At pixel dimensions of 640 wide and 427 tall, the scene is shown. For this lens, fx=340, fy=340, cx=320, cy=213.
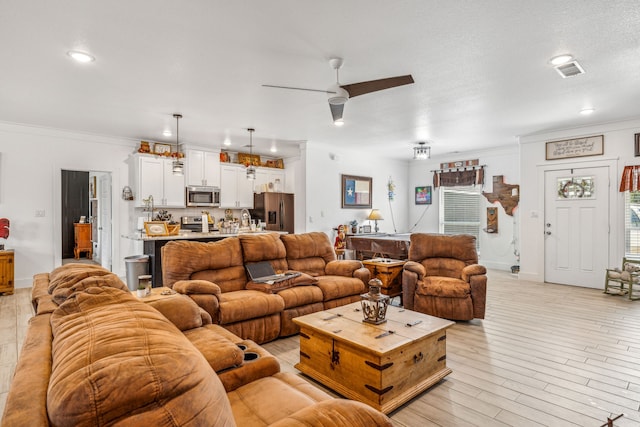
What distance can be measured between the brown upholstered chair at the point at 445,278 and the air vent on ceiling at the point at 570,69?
201cm

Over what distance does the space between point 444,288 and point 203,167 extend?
17.3ft

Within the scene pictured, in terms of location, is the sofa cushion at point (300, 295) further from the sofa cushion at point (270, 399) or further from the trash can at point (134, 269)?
the trash can at point (134, 269)

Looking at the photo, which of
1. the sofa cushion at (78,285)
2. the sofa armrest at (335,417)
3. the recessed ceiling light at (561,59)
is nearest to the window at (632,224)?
the recessed ceiling light at (561,59)

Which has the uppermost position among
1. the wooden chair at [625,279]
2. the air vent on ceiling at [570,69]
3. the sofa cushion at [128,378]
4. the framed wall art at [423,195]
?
the air vent on ceiling at [570,69]

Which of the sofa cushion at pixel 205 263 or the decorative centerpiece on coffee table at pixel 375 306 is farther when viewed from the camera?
the sofa cushion at pixel 205 263

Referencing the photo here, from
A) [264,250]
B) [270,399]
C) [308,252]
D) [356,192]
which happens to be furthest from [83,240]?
[270,399]

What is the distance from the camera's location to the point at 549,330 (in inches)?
142

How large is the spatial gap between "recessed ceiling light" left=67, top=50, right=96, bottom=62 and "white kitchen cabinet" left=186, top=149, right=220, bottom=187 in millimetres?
3715

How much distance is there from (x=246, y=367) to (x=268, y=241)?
7.58 ft

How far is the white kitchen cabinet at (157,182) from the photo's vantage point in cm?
621

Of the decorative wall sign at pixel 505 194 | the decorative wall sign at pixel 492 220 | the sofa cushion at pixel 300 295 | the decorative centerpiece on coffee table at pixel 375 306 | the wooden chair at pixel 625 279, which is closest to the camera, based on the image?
the decorative centerpiece on coffee table at pixel 375 306

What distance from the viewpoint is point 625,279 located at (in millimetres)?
4910

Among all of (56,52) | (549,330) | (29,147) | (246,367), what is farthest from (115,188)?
(549,330)

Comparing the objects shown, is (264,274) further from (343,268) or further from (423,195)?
(423,195)
